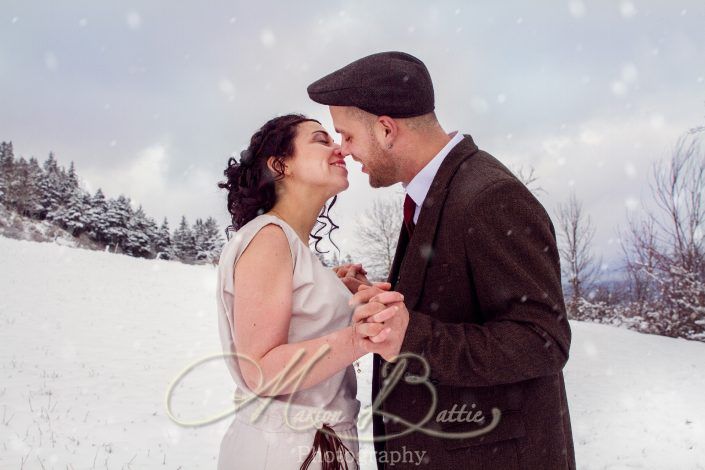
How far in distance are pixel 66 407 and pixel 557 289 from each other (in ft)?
34.1

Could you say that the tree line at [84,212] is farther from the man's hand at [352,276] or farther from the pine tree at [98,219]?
the man's hand at [352,276]

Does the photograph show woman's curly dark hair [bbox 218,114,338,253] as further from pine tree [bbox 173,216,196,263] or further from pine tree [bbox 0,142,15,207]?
pine tree [bbox 173,216,196,263]

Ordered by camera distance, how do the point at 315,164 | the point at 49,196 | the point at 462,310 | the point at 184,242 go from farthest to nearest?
the point at 184,242
the point at 49,196
the point at 315,164
the point at 462,310

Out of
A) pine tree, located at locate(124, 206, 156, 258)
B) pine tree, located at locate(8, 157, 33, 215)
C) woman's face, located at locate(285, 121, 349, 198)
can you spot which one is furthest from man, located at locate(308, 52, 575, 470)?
pine tree, located at locate(8, 157, 33, 215)

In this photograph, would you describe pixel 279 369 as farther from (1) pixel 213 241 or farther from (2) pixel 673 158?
(1) pixel 213 241

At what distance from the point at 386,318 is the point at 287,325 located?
57 cm

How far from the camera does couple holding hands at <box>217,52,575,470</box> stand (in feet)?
5.74

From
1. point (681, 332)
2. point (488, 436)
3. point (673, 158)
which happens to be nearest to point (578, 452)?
point (488, 436)

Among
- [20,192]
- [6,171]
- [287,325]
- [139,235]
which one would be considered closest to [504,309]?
[287,325]

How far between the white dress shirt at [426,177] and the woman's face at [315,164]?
0.57 metres

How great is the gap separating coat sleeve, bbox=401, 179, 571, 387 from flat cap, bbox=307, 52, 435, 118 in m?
0.68

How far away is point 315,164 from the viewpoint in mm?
2740

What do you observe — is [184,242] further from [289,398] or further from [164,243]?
[289,398]

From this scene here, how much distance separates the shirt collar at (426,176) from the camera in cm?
229
